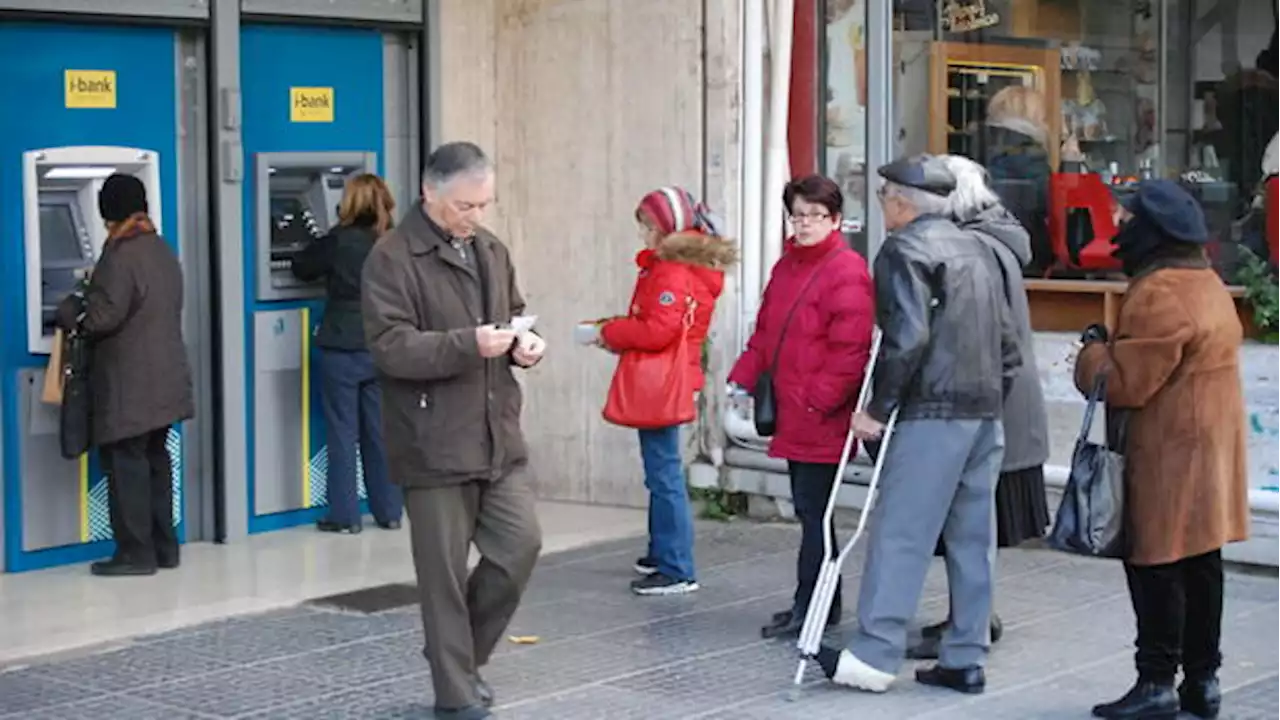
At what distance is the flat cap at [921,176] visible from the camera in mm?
7082

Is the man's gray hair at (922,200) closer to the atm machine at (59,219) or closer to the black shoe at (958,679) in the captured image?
the black shoe at (958,679)

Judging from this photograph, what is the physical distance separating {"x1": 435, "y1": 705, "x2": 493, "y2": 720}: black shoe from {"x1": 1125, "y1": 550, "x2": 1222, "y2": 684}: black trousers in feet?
6.69

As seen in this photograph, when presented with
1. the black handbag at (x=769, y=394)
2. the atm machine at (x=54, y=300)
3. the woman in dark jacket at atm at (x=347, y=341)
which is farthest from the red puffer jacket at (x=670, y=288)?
the atm machine at (x=54, y=300)

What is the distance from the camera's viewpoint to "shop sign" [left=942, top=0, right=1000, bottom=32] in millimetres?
10422

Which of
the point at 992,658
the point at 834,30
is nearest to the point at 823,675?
the point at 992,658

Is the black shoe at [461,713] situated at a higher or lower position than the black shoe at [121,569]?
lower

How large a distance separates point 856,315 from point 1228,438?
1496 mm

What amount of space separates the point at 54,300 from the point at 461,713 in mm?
3500

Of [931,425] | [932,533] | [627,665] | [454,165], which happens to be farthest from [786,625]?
[454,165]

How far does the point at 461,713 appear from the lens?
6695 millimetres

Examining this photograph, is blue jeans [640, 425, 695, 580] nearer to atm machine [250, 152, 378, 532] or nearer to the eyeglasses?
the eyeglasses

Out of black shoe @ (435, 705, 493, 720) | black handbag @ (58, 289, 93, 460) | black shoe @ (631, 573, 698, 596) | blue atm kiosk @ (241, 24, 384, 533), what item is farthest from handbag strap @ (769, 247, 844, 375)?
blue atm kiosk @ (241, 24, 384, 533)

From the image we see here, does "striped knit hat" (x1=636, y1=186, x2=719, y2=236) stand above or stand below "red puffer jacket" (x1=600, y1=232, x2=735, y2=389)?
above

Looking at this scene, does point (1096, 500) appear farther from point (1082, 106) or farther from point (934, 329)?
point (1082, 106)
